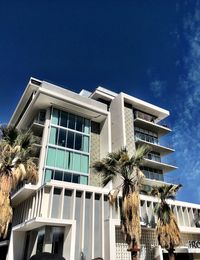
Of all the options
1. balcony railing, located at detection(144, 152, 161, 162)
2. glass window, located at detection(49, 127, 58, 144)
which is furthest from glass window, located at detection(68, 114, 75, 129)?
balcony railing, located at detection(144, 152, 161, 162)

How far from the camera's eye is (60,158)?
2986 cm

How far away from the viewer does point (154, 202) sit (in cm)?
2561

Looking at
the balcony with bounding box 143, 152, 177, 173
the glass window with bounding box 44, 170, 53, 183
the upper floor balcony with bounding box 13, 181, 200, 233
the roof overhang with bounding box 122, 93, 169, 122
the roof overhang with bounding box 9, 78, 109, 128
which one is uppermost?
the roof overhang with bounding box 122, 93, 169, 122

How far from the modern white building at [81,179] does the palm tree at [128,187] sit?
437cm

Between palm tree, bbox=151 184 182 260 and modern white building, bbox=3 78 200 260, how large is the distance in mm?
3388

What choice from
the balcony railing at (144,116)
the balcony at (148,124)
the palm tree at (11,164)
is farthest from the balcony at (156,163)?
the palm tree at (11,164)

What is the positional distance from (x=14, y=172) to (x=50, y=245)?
7712mm

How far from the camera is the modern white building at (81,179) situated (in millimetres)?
20375

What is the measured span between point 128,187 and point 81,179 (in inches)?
542

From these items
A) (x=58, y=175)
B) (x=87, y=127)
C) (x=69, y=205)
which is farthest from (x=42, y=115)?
(x=69, y=205)

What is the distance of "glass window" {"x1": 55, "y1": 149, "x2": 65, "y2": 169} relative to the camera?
2933 cm

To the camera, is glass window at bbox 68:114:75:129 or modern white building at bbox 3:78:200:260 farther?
glass window at bbox 68:114:75:129

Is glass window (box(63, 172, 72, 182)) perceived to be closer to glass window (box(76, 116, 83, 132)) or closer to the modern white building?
the modern white building

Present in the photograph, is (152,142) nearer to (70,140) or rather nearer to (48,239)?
(70,140)
